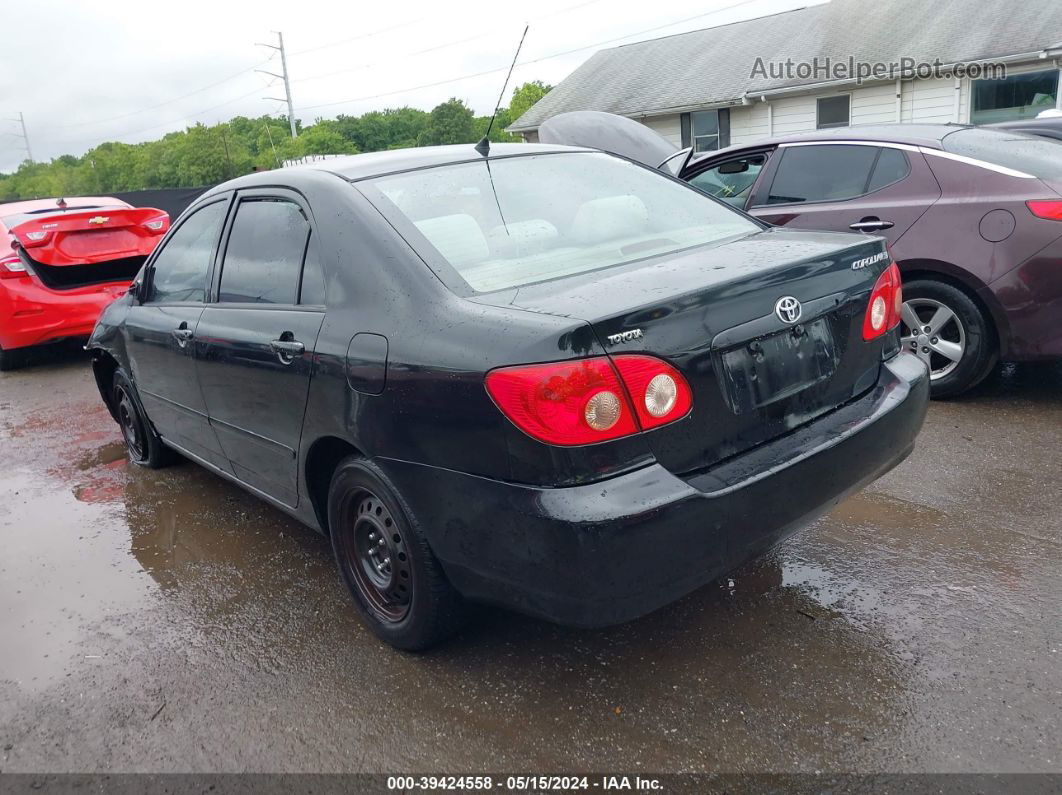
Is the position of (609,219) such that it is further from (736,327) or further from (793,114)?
(793,114)

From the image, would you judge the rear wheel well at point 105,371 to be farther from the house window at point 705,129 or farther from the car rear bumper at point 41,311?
the house window at point 705,129

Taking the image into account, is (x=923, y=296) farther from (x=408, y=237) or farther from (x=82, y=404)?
(x=82, y=404)

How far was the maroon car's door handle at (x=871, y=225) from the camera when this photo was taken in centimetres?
450

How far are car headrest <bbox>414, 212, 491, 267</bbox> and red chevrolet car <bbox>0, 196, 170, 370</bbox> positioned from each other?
245 inches

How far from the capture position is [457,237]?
277cm

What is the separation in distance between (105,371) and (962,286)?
5.06m

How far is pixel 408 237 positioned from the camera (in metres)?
2.68

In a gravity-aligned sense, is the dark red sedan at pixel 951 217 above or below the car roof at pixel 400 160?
below

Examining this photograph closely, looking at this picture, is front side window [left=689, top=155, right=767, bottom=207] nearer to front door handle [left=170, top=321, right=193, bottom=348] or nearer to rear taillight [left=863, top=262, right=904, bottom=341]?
rear taillight [left=863, top=262, right=904, bottom=341]

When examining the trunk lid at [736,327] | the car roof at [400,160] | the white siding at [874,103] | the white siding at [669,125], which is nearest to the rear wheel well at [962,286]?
the trunk lid at [736,327]

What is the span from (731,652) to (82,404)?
5.98m

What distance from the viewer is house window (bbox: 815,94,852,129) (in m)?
19.5

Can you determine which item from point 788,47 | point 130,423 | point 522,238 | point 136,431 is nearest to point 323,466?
point 522,238

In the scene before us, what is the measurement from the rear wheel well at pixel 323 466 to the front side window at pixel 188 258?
3.73 feet
